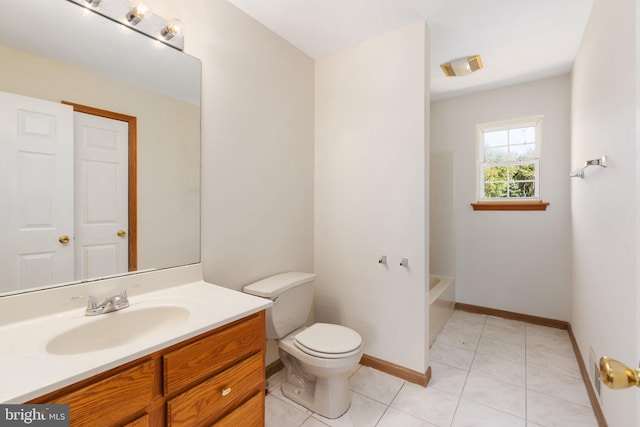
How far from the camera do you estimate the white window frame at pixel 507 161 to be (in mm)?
2879

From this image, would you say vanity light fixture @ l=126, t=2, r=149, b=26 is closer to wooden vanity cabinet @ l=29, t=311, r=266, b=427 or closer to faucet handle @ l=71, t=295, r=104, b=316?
faucet handle @ l=71, t=295, r=104, b=316

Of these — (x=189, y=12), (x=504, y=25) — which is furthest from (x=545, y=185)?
(x=189, y=12)

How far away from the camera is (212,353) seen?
1.08 metres

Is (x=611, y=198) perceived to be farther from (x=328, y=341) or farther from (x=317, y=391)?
(x=317, y=391)

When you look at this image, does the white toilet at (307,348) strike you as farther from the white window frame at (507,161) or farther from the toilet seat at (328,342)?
the white window frame at (507,161)

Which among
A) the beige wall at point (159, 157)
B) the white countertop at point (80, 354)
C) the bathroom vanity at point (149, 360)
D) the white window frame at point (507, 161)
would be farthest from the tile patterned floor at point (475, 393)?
the white window frame at point (507, 161)

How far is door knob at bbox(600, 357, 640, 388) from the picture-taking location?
1.79ft

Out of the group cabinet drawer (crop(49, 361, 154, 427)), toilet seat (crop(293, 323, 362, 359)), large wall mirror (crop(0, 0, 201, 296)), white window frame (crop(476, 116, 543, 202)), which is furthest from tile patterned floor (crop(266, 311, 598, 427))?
white window frame (crop(476, 116, 543, 202))

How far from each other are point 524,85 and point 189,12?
3.01m

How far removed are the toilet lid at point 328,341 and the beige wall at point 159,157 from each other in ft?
2.52

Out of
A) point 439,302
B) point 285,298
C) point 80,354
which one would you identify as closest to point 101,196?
point 80,354

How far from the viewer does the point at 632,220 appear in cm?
107

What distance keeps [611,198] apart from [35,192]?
7.99 feet

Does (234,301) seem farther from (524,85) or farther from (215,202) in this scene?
(524,85)
